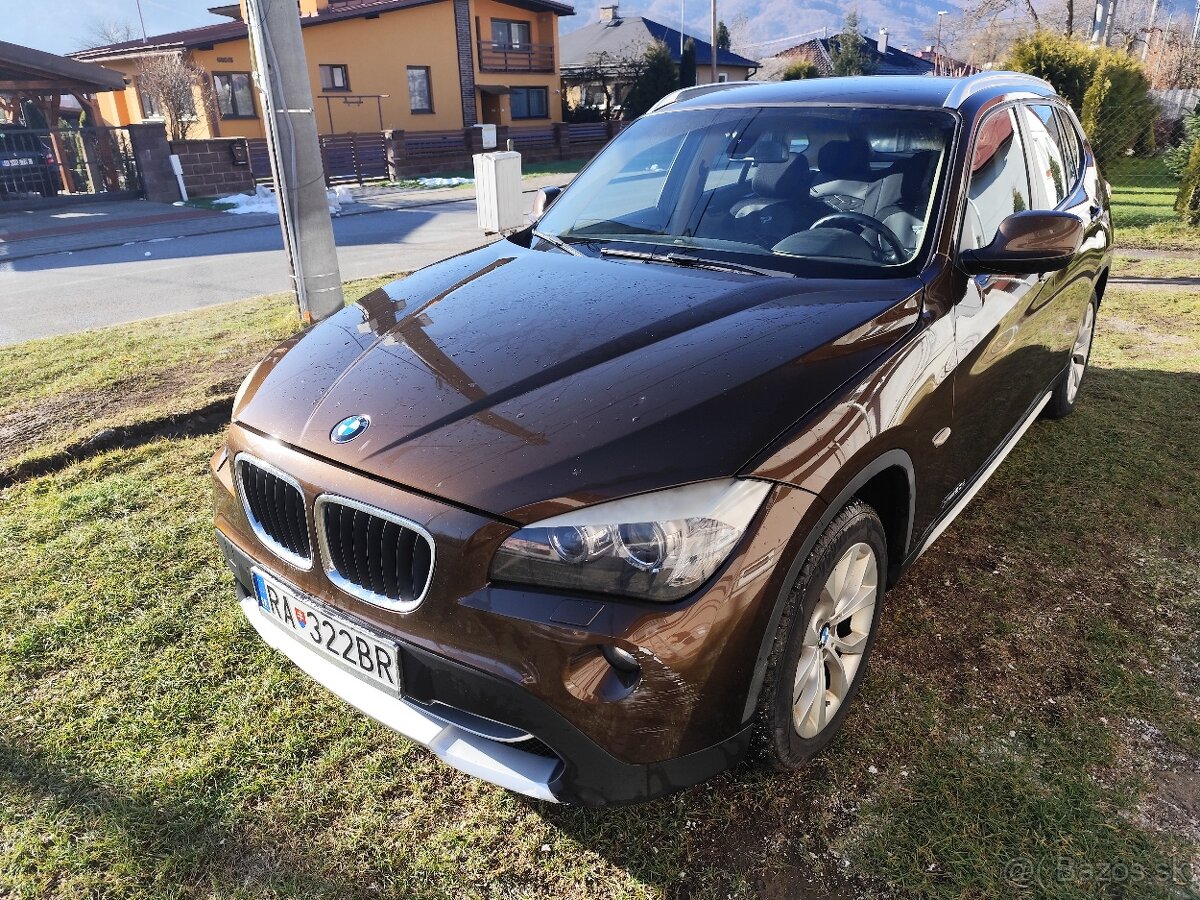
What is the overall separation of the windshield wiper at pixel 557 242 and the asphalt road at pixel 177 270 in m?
5.85

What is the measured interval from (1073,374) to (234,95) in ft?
96.4

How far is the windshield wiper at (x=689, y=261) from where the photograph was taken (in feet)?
9.11

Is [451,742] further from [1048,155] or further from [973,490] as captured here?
[1048,155]

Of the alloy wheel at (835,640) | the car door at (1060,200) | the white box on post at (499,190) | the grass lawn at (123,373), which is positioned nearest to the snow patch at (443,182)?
the white box on post at (499,190)

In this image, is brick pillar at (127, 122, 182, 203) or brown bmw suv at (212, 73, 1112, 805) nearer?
brown bmw suv at (212, 73, 1112, 805)

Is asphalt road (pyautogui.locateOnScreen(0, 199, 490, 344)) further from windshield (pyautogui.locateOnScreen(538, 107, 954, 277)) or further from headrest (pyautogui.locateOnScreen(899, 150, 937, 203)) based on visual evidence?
headrest (pyautogui.locateOnScreen(899, 150, 937, 203))

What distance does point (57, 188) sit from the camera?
19.0 m

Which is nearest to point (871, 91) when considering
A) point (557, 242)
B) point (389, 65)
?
point (557, 242)

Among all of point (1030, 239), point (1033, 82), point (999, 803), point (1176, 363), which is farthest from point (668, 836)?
point (1176, 363)

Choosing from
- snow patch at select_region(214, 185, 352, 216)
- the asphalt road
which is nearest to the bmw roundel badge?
the asphalt road

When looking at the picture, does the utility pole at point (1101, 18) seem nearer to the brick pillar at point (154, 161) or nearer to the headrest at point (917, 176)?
the brick pillar at point (154, 161)

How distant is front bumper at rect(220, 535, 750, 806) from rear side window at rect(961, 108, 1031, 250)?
77.5 inches

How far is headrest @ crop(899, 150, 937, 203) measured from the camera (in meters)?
2.84

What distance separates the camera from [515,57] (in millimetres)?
34938
